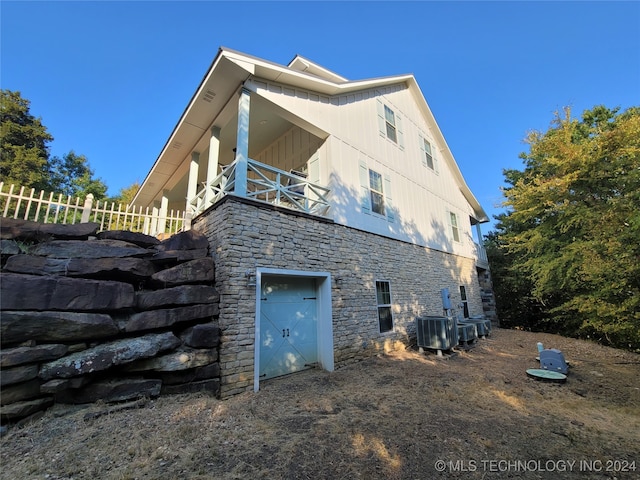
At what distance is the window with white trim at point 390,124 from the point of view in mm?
9991

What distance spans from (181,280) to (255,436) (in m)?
2.73

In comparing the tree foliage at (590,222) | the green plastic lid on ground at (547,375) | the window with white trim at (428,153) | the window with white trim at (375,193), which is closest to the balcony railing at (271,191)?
the window with white trim at (375,193)

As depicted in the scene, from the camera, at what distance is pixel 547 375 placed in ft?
17.9

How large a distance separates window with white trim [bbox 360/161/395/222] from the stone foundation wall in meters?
5.13

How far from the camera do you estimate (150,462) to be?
272 cm

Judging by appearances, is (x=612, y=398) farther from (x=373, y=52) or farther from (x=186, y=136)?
(x=373, y=52)

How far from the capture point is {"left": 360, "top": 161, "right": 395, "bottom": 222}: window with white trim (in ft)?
27.2

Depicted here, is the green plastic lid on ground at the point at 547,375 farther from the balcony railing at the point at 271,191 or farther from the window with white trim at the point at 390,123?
the window with white trim at the point at 390,123

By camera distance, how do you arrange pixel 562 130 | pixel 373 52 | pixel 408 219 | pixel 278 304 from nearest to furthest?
pixel 278 304
pixel 562 130
pixel 408 219
pixel 373 52

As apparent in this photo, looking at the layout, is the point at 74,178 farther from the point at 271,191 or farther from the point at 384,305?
the point at 384,305

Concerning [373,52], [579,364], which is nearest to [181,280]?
[579,364]

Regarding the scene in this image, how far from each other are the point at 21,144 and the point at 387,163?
21.8m

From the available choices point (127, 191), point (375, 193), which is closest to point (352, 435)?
point (375, 193)

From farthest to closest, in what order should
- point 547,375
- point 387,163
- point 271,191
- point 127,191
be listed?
point 127,191 < point 387,163 < point 271,191 < point 547,375
